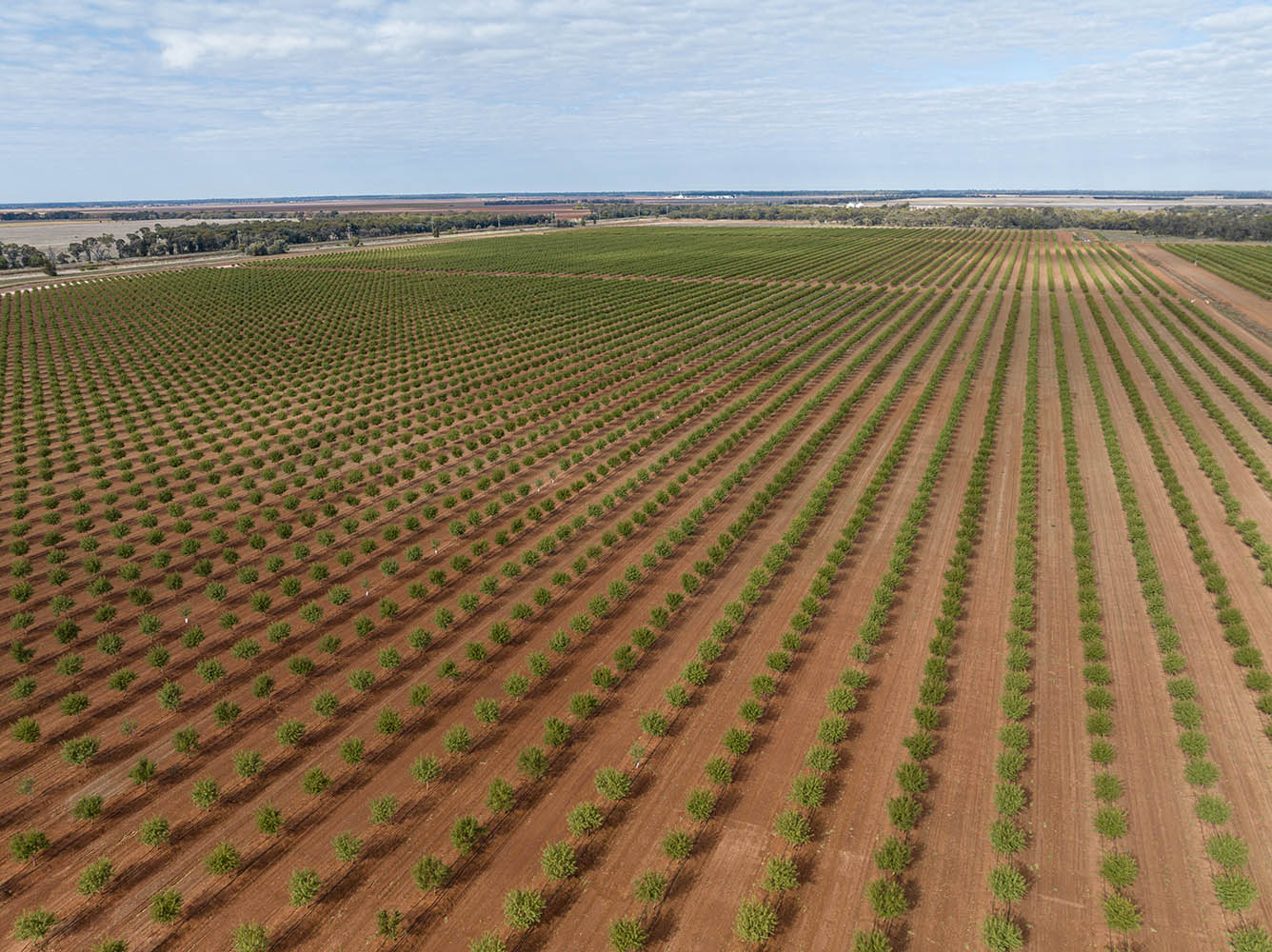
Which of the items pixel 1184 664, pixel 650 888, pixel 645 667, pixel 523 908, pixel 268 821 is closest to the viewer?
pixel 523 908

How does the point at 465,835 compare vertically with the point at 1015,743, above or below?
below

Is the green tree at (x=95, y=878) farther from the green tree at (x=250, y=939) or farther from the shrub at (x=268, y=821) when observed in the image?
the green tree at (x=250, y=939)

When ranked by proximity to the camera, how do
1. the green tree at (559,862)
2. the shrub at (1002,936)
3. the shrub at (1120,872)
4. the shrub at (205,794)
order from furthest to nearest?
the shrub at (205,794), the green tree at (559,862), the shrub at (1120,872), the shrub at (1002,936)

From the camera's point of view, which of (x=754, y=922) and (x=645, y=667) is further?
(x=645, y=667)

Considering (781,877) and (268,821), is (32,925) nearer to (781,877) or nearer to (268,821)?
(268,821)

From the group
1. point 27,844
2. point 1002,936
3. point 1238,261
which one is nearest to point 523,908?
point 1002,936

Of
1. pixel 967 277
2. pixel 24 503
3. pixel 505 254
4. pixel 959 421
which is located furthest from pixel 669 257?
pixel 24 503

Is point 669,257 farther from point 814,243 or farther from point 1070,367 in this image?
point 1070,367

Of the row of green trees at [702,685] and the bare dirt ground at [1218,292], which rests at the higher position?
the bare dirt ground at [1218,292]

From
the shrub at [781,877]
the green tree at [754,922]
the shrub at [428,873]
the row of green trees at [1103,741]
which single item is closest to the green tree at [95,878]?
the shrub at [428,873]
